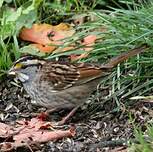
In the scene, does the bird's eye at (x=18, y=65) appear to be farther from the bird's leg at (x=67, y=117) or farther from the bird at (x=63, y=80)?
the bird's leg at (x=67, y=117)

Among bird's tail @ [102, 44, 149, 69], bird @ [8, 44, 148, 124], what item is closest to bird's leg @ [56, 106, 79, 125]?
bird @ [8, 44, 148, 124]

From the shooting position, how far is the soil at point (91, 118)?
5043mm

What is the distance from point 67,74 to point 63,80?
0.20 ft

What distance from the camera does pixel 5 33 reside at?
21.1 feet

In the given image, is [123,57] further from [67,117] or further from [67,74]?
[67,117]

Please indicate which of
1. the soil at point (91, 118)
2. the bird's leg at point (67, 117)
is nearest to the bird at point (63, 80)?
the bird's leg at point (67, 117)

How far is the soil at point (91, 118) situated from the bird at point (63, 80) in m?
0.15

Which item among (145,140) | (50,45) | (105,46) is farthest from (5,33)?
(145,140)

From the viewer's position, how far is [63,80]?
5.69 m

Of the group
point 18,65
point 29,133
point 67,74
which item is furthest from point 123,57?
point 29,133

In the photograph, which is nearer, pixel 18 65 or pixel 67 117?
pixel 67 117

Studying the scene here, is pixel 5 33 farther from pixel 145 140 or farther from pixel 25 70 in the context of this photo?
pixel 145 140

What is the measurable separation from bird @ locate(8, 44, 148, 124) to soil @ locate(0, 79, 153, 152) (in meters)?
0.15

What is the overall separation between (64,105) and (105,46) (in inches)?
24.0
